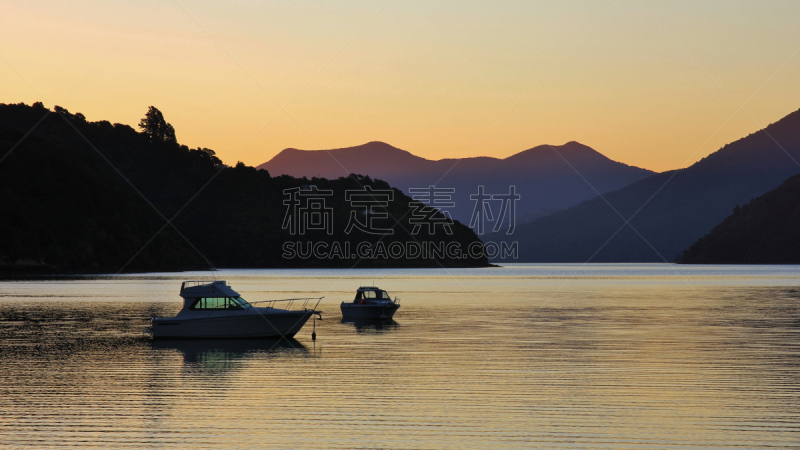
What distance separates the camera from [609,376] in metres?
37.1

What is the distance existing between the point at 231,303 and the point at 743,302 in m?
72.1

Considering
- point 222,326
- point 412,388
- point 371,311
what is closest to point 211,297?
point 222,326

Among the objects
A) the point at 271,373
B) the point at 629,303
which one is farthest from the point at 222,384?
the point at 629,303

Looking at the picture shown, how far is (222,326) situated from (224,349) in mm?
3117

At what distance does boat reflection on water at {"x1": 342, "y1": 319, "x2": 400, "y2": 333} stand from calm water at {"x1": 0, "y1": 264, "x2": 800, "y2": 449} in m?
0.52

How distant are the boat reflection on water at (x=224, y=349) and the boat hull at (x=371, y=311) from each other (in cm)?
1900

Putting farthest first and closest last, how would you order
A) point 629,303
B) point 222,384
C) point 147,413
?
point 629,303, point 222,384, point 147,413

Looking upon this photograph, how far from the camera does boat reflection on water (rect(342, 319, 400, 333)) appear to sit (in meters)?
64.9

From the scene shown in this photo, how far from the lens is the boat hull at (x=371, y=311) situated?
72625mm

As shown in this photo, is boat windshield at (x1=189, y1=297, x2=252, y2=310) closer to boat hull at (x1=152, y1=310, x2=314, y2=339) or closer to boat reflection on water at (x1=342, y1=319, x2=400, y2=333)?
boat hull at (x1=152, y1=310, x2=314, y2=339)

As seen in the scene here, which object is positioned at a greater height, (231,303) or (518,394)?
(231,303)

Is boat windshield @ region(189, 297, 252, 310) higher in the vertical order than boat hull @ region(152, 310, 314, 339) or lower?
higher

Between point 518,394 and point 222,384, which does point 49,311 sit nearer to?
point 222,384

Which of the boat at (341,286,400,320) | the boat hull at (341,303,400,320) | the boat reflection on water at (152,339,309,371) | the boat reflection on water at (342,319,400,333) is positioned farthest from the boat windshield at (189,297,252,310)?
the boat hull at (341,303,400,320)
